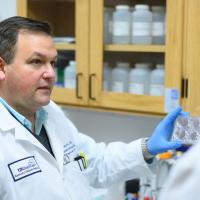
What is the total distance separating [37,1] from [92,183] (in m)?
0.91

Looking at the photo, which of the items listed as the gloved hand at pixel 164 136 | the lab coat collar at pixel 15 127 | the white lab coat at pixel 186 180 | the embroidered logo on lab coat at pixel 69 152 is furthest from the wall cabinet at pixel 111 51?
the white lab coat at pixel 186 180

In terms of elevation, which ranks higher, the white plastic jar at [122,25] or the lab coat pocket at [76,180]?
the white plastic jar at [122,25]

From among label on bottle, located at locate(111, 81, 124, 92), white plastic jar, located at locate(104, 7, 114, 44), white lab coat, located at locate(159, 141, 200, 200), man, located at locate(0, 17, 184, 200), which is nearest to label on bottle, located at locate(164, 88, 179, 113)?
man, located at locate(0, 17, 184, 200)

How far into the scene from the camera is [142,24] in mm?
1557

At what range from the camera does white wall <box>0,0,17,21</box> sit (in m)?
2.28

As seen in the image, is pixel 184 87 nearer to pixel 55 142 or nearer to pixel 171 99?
pixel 171 99

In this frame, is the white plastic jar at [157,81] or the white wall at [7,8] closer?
the white plastic jar at [157,81]

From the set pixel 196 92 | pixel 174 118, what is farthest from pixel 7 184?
pixel 196 92

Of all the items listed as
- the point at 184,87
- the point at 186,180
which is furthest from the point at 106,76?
the point at 186,180

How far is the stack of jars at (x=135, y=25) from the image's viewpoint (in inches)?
59.4

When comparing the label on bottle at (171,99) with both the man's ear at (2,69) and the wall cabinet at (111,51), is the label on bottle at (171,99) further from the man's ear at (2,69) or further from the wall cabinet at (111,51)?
the man's ear at (2,69)

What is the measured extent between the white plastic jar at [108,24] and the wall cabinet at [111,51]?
2 cm

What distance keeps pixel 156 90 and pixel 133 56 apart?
0.62 feet

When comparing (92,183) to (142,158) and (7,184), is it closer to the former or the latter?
(142,158)
